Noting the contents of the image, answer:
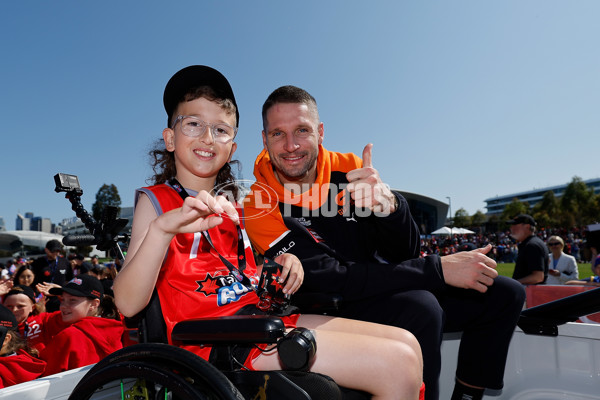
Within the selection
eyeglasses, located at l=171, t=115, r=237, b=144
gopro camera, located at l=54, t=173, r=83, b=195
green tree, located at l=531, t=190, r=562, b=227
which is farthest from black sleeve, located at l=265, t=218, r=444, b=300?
green tree, located at l=531, t=190, r=562, b=227

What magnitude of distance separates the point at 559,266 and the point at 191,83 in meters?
9.43

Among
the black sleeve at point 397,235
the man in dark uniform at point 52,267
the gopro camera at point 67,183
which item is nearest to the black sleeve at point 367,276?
the black sleeve at point 397,235

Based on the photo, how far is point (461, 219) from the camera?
79875 millimetres

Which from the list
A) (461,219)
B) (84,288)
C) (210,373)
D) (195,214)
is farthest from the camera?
(461,219)

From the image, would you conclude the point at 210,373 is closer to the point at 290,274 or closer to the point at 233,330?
the point at 233,330

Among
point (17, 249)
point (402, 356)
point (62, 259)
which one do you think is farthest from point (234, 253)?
point (17, 249)

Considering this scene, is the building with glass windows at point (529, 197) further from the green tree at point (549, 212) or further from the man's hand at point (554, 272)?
the man's hand at point (554, 272)

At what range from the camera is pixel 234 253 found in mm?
1819

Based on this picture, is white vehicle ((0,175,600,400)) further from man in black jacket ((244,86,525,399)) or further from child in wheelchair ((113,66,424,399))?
man in black jacket ((244,86,525,399))

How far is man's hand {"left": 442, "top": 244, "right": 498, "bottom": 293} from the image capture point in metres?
1.93

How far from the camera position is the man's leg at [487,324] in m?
2.07

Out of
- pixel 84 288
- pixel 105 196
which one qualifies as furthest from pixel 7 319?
pixel 105 196

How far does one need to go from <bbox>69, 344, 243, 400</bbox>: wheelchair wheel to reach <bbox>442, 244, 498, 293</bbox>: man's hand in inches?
49.7

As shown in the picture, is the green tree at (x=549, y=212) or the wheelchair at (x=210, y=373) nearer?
the wheelchair at (x=210, y=373)
